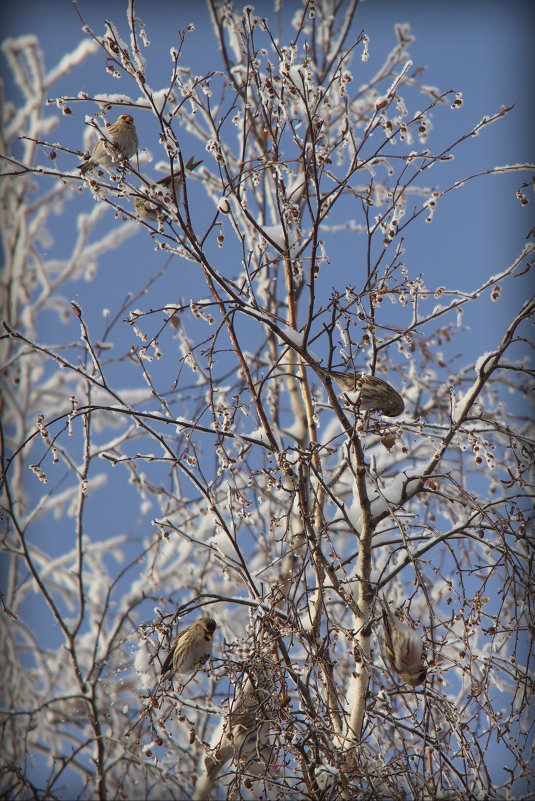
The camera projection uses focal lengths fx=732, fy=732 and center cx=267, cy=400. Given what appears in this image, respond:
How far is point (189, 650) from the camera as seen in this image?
2.96 metres

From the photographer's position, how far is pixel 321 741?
2660 millimetres

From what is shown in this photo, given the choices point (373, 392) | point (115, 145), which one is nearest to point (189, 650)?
point (373, 392)

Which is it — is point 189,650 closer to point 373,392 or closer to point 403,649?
point 403,649

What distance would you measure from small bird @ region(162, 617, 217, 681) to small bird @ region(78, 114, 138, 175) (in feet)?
6.12

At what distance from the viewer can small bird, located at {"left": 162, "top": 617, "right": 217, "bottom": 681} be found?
114 inches

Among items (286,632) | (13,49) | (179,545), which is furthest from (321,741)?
(13,49)

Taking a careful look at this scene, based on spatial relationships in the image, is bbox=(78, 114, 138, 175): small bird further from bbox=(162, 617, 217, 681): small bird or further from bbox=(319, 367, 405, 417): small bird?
bbox=(162, 617, 217, 681): small bird

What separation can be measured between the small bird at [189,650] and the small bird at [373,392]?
1.16 m

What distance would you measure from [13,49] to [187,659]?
17.3 ft

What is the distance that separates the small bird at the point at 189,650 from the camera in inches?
114

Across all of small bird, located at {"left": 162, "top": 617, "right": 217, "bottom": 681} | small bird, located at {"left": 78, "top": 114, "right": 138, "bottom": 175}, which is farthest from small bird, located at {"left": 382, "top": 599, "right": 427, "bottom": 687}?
small bird, located at {"left": 78, "top": 114, "right": 138, "bottom": 175}

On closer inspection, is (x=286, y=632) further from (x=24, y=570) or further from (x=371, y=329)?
(x=24, y=570)

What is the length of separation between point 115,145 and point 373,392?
143cm

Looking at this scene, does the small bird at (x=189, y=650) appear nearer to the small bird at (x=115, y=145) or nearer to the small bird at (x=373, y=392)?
the small bird at (x=373, y=392)
